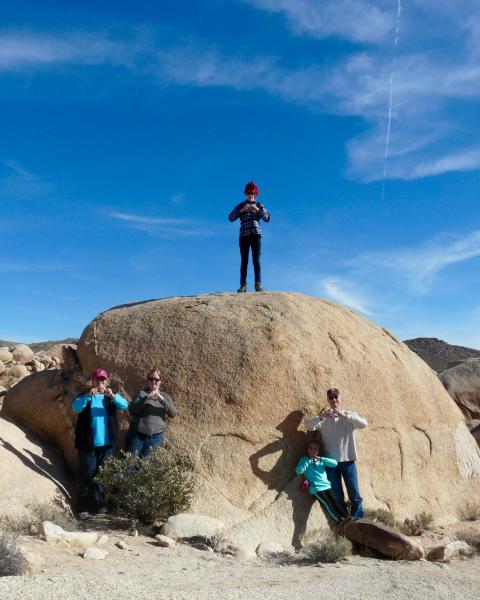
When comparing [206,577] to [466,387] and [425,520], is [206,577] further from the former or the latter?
[466,387]

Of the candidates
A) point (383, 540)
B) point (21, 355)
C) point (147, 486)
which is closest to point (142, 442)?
point (147, 486)

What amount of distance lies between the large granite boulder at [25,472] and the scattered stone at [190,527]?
1513 millimetres

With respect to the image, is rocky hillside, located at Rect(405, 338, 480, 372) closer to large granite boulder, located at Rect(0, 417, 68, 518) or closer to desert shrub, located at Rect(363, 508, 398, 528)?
desert shrub, located at Rect(363, 508, 398, 528)

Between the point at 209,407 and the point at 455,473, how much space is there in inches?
155

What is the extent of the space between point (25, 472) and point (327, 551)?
3602 mm

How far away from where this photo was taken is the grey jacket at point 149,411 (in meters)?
7.57

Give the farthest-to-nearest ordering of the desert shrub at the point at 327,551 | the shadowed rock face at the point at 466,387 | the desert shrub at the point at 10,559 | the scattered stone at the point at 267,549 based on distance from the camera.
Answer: the shadowed rock face at the point at 466,387, the scattered stone at the point at 267,549, the desert shrub at the point at 327,551, the desert shrub at the point at 10,559

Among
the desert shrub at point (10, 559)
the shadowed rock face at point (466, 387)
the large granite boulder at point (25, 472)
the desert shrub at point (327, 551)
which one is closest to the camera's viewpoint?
the desert shrub at point (10, 559)

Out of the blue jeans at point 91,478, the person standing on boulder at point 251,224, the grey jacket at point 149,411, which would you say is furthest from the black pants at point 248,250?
the blue jeans at point 91,478

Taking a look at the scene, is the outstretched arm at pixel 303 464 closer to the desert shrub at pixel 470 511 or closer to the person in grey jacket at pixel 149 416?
the person in grey jacket at pixel 149 416

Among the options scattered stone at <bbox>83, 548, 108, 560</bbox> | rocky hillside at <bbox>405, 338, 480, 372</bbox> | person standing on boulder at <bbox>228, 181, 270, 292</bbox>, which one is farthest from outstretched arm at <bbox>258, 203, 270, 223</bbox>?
rocky hillside at <bbox>405, 338, 480, 372</bbox>

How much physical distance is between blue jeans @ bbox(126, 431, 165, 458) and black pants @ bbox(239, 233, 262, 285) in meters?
3.30

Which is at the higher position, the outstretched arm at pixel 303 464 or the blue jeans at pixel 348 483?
the outstretched arm at pixel 303 464

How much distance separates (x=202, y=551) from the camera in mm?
6566
